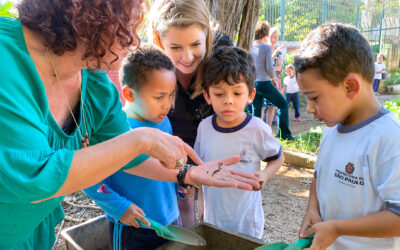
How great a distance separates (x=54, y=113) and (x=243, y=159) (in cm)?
100

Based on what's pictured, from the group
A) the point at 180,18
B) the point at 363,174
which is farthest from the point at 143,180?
the point at 363,174

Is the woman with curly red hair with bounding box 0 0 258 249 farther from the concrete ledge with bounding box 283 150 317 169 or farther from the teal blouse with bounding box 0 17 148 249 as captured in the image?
the concrete ledge with bounding box 283 150 317 169

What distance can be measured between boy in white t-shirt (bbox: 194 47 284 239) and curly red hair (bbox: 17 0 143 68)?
77 cm

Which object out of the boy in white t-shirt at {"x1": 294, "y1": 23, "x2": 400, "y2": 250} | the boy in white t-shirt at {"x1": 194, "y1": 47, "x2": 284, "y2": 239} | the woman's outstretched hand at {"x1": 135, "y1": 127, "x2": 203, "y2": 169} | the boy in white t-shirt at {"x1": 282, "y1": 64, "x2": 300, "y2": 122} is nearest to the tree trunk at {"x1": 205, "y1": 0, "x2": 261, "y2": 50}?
the boy in white t-shirt at {"x1": 194, "y1": 47, "x2": 284, "y2": 239}

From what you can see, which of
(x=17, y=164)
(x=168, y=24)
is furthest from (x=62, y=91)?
(x=168, y=24)

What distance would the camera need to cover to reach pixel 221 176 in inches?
58.6

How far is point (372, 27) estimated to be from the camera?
624 inches

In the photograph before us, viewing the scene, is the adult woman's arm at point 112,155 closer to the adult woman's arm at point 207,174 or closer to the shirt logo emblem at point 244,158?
the adult woman's arm at point 207,174

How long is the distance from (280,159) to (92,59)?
3.70 feet

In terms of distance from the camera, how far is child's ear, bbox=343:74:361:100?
4.44 ft

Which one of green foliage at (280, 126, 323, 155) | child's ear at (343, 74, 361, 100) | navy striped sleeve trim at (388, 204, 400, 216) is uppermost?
child's ear at (343, 74, 361, 100)

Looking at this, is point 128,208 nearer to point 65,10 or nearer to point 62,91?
point 62,91

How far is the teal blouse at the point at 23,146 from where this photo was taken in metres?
0.90

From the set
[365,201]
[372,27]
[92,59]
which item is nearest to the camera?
[92,59]
